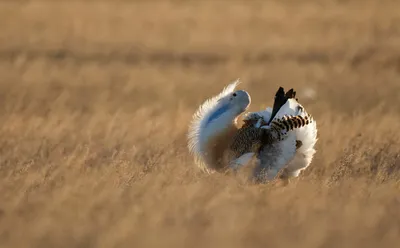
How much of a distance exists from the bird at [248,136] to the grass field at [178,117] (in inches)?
6.9

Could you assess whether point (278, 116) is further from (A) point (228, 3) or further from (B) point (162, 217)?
(A) point (228, 3)

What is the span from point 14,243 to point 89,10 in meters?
13.0

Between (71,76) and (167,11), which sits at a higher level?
(167,11)

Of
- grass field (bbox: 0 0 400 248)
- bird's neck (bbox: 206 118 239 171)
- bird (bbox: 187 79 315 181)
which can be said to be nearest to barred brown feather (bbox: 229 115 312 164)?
bird (bbox: 187 79 315 181)

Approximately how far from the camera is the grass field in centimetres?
515

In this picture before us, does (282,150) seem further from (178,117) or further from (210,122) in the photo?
(178,117)

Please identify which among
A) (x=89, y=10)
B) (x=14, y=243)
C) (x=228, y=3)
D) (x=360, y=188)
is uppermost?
(x=228, y=3)

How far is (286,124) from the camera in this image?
21.4 ft

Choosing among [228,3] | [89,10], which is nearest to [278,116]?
[89,10]

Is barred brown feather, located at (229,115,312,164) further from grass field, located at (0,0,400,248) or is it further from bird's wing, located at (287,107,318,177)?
grass field, located at (0,0,400,248)

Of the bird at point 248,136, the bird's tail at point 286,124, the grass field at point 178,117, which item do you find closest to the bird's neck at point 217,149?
the bird at point 248,136

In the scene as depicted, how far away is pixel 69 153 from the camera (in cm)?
773

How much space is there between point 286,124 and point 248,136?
0.27 m

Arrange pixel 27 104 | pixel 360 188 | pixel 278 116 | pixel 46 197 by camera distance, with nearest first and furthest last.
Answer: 1. pixel 46 197
2. pixel 360 188
3. pixel 278 116
4. pixel 27 104
